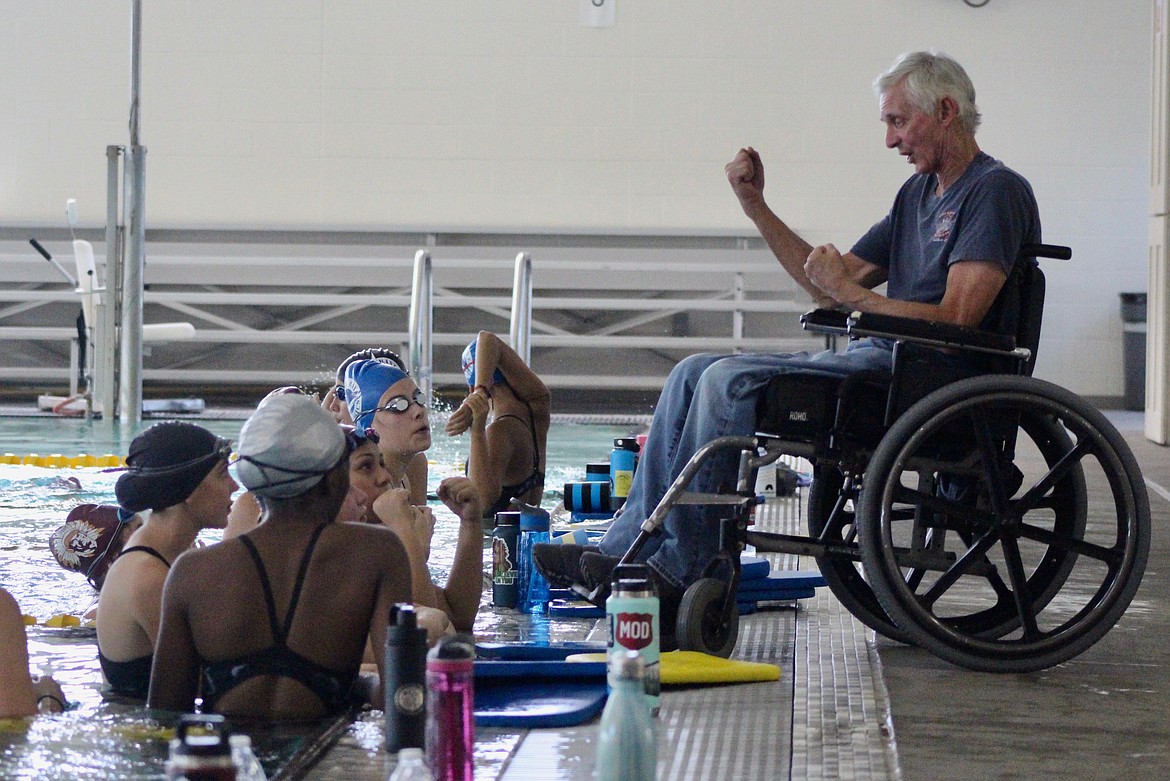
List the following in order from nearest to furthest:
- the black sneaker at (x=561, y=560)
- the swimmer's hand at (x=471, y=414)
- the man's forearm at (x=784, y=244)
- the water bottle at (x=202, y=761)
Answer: the water bottle at (x=202, y=761) < the black sneaker at (x=561, y=560) < the man's forearm at (x=784, y=244) < the swimmer's hand at (x=471, y=414)

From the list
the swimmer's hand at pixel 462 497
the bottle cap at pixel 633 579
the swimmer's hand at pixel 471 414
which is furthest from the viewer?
the swimmer's hand at pixel 471 414

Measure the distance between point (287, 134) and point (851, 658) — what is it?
9928mm

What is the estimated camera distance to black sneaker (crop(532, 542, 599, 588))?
3482 millimetres

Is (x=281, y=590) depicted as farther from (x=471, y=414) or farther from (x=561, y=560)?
(x=471, y=414)

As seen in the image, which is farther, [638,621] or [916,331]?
[916,331]

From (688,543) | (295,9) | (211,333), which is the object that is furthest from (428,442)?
(295,9)

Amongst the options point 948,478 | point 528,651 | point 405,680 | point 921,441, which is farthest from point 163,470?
point 948,478

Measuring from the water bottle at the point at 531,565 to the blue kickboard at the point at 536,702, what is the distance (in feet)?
3.43

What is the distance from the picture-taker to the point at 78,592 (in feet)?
13.9

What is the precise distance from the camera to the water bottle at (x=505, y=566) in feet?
13.0

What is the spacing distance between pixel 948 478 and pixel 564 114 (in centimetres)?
928

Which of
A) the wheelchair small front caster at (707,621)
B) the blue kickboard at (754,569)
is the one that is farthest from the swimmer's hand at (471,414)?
the wheelchair small front caster at (707,621)

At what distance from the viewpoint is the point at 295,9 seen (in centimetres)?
1220

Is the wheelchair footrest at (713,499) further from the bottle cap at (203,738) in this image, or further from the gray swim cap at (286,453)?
the bottle cap at (203,738)
